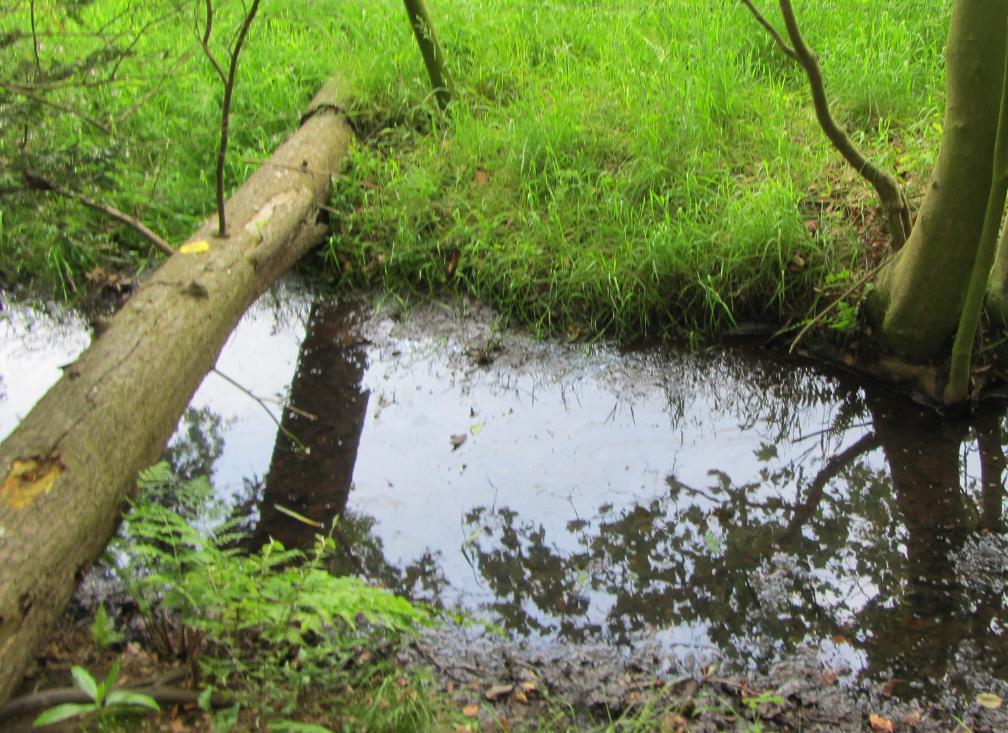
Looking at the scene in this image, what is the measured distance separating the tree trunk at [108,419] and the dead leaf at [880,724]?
2231mm

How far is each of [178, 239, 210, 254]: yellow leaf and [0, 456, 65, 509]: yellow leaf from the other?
1394 millimetres

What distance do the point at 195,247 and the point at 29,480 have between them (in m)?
1.54

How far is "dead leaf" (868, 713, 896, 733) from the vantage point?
101 inches

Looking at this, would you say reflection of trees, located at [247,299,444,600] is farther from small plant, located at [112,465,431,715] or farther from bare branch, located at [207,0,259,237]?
bare branch, located at [207,0,259,237]

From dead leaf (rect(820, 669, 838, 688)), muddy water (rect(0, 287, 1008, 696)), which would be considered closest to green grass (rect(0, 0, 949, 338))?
muddy water (rect(0, 287, 1008, 696))

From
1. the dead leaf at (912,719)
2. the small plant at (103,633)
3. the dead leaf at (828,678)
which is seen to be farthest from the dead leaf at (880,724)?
the small plant at (103,633)

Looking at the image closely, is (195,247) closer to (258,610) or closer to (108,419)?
(108,419)

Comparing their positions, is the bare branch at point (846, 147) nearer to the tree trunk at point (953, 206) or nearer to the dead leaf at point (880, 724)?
the tree trunk at point (953, 206)

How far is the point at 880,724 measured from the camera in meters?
2.57

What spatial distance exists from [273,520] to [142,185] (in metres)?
2.66

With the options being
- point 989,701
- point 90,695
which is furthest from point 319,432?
point 989,701

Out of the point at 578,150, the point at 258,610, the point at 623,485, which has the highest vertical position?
the point at 578,150

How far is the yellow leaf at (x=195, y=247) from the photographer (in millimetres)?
3846

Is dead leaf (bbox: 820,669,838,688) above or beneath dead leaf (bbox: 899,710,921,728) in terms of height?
above
